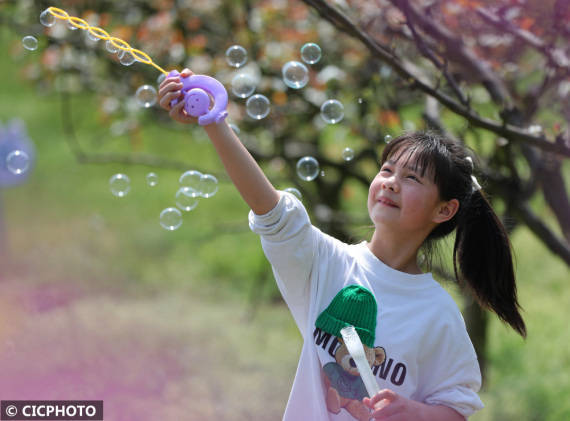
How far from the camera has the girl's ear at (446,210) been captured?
6.02ft

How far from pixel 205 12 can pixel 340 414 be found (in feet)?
10.7

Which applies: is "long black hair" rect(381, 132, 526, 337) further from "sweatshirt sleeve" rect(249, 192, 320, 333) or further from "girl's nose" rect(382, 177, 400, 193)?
"sweatshirt sleeve" rect(249, 192, 320, 333)

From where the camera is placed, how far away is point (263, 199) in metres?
1.62

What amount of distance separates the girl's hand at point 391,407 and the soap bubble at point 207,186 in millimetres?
815

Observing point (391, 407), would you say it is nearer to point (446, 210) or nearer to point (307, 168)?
point (446, 210)

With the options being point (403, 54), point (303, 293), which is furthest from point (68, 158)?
point (303, 293)

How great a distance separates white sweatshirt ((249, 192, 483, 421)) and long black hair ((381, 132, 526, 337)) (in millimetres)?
207

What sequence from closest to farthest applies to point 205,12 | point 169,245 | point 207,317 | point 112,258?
point 205,12, point 207,317, point 112,258, point 169,245

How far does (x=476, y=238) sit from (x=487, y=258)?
0.19 ft

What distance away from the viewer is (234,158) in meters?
1.61

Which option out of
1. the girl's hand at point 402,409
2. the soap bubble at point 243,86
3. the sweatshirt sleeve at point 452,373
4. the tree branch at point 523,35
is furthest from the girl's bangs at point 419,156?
the tree branch at point 523,35

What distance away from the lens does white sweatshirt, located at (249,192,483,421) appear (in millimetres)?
1677

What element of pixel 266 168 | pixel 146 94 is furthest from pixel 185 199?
pixel 266 168

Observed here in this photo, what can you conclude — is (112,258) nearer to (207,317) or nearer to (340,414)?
(207,317)
